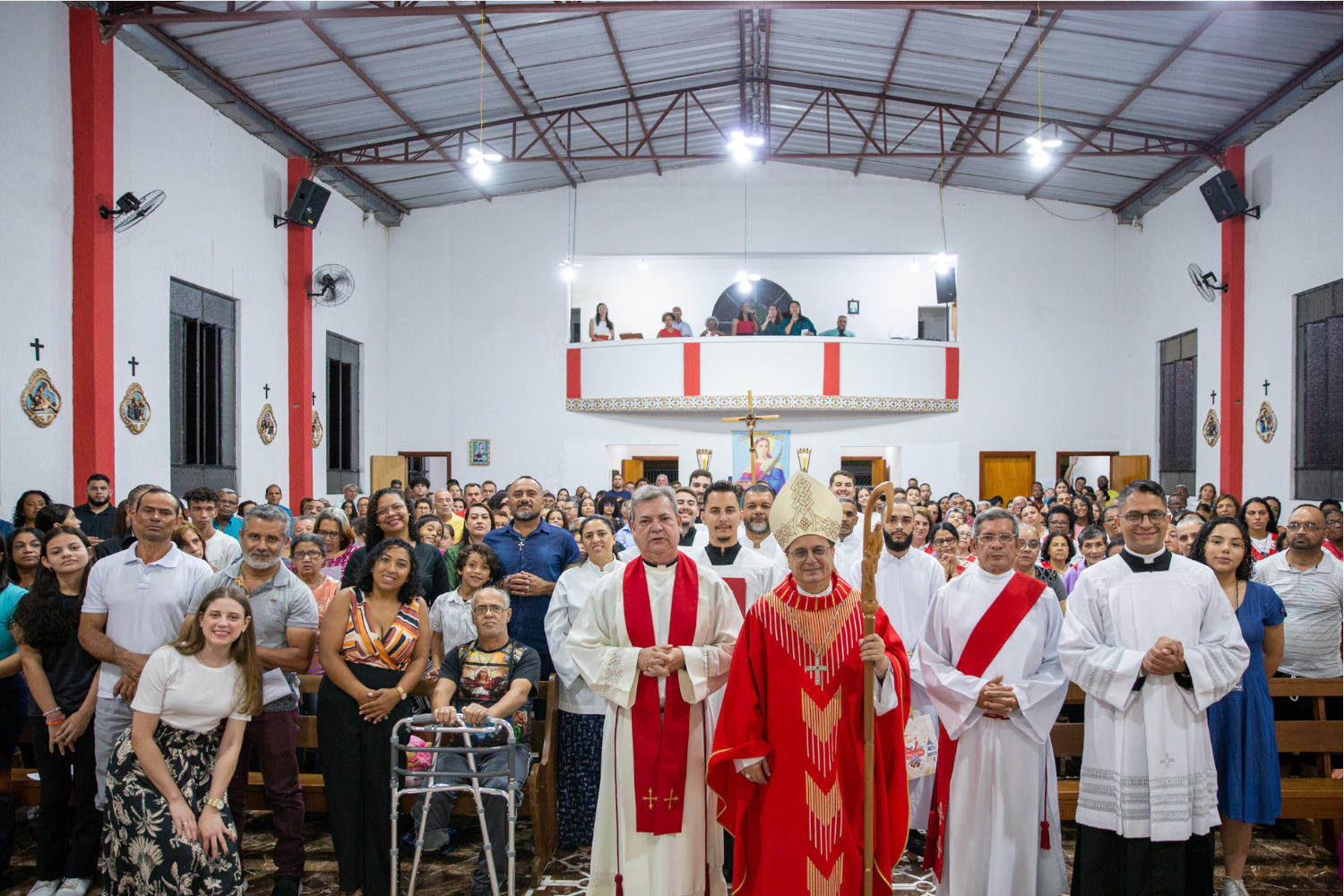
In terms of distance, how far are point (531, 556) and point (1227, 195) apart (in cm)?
1158

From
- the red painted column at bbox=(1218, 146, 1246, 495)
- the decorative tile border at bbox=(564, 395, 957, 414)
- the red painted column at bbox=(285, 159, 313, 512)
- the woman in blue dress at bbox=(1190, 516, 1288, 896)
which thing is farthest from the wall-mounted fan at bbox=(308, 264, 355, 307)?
the woman in blue dress at bbox=(1190, 516, 1288, 896)

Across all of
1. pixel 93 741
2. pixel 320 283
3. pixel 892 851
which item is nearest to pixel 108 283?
pixel 320 283

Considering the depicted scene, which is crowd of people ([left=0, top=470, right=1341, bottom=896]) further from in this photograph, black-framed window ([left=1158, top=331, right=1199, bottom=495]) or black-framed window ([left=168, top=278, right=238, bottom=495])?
black-framed window ([left=1158, top=331, right=1199, bottom=495])

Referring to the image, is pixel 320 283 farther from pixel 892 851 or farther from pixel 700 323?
pixel 892 851

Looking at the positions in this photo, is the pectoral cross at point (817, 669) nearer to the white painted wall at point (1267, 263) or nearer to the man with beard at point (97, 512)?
the man with beard at point (97, 512)

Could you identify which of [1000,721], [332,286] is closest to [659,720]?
[1000,721]

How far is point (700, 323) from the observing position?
19.2 meters

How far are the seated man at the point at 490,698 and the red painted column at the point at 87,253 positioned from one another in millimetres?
6562

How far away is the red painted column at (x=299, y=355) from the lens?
13.7 meters

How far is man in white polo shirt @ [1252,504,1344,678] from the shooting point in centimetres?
461

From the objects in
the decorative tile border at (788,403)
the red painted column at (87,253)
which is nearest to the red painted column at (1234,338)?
the decorative tile border at (788,403)

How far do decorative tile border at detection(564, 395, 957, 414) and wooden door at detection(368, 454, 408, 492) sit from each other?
374 cm

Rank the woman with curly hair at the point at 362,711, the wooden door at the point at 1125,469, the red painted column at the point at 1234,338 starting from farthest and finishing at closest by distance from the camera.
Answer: the wooden door at the point at 1125,469, the red painted column at the point at 1234,338, the woman with curly hair at the point at 362,711

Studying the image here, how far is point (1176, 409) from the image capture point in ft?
50.8
